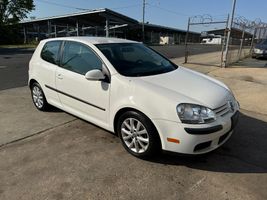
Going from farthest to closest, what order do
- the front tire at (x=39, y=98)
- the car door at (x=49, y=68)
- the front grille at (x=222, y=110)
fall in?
the front tire at (x=39, y=98), the car door at (x=49, y=68), the front grille at (x=222, y=110)

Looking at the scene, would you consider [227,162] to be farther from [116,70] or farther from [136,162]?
[116,70]

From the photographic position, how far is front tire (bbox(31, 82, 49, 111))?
4930 millimetres

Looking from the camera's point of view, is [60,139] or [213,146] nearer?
[213,146]

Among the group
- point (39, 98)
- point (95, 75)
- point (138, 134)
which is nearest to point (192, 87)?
point (138, 134)

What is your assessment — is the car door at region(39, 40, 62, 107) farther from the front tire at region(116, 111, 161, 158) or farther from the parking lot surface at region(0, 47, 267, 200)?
the front tire at region(116, 111, 161, 158)

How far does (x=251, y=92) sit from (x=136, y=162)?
4973mm

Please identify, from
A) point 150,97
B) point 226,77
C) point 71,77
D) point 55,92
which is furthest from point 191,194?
point 226,77

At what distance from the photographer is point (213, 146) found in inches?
121

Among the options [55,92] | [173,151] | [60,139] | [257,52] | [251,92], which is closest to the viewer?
[173,151]

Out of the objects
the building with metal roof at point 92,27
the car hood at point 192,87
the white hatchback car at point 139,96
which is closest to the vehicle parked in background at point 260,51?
the building with metal roof at point 92,27

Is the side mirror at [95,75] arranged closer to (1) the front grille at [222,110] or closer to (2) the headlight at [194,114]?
(2) the headlight at [194,114]

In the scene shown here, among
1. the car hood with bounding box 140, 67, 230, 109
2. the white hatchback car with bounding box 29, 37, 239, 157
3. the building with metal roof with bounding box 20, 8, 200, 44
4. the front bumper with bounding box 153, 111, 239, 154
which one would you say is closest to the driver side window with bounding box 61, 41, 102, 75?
the white hatchback car with bounding box 29, 37, 239, 157

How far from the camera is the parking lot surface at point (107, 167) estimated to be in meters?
2.68

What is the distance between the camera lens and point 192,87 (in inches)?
131
